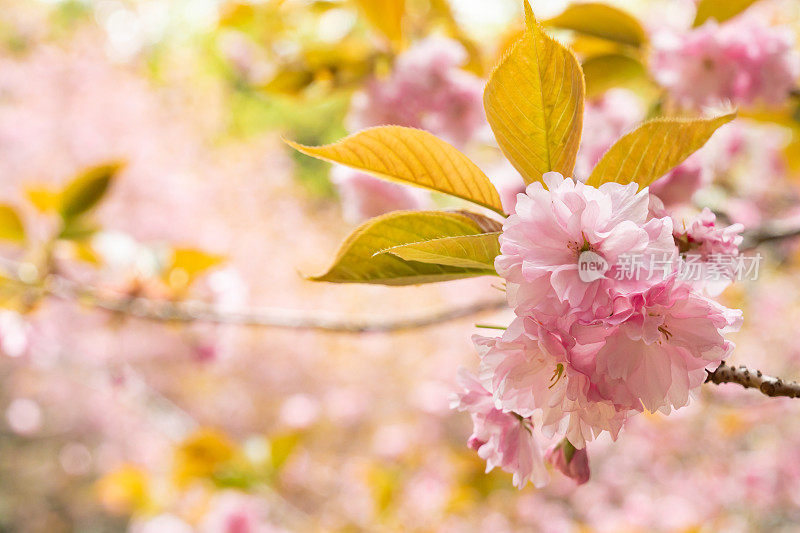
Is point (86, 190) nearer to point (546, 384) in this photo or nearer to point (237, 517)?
point (546, 384)

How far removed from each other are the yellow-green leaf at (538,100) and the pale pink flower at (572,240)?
6 cm

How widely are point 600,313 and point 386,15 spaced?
2.57ft

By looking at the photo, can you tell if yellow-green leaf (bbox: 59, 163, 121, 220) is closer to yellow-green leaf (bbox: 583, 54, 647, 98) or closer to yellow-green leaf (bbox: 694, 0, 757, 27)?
yellow-green leaf (bbox: 583, 54, 647, 98)

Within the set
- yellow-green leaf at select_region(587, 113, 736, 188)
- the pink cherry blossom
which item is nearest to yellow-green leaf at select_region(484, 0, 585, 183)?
yellow-green leaf at select_region(587, 113, 736, 188)

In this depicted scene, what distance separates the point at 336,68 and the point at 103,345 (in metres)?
3.46

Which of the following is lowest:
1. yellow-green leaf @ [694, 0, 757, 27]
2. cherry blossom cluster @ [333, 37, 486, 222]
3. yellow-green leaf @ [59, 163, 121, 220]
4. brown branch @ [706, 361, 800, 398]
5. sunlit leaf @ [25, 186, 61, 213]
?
sunlit leaf @ [25, 186, 61, 213]

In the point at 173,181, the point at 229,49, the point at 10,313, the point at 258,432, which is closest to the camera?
A: the point at 10,313

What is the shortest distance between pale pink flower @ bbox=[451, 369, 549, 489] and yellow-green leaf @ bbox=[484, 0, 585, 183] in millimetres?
149

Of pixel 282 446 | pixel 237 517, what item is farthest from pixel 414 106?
pixel 237 517

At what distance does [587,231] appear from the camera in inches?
12.1

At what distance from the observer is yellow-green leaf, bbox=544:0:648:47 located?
30.0 inches

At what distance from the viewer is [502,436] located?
38 cm

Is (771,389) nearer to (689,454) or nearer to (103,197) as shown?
(103,197)

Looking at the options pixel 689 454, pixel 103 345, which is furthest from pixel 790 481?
pixel 103 345
